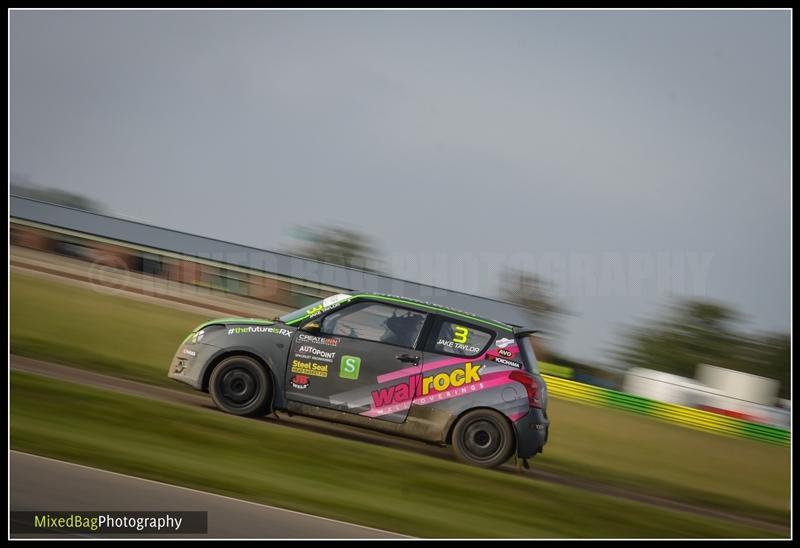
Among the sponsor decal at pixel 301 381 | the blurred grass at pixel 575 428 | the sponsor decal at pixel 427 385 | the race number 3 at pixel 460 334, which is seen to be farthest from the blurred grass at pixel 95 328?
the race number 3 at pixel 460 334

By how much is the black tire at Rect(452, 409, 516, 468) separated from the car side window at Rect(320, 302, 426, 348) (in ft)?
3.53

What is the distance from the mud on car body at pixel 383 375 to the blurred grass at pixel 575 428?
2186 millimetres

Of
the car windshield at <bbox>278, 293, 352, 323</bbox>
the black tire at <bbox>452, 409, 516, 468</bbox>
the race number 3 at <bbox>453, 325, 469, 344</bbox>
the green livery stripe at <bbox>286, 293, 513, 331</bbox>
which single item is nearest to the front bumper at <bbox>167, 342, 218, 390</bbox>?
the car windshield at <bbox>278, 293, 352, 323</bbox>

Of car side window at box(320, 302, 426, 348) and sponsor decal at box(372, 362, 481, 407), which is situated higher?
car side window at box(320, 302, 426, 348)

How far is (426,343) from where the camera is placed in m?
8.68

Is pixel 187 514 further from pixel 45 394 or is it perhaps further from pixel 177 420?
pixel 45 394

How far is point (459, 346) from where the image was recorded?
8727mm

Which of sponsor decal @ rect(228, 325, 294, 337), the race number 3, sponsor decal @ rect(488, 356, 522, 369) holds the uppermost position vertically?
the race number 3

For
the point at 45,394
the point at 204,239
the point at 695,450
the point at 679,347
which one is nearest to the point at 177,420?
the point at 45,394

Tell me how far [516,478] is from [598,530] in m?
1.40

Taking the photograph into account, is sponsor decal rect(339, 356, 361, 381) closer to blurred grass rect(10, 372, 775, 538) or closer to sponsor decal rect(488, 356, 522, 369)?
blurred grass rect(10, 372, 775, 538)

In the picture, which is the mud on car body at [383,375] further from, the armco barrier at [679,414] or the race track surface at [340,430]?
the armco barrier at [679,414]

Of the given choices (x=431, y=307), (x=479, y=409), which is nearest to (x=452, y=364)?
(x=479, y=409)

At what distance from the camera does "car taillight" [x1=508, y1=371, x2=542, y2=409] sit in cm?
866
